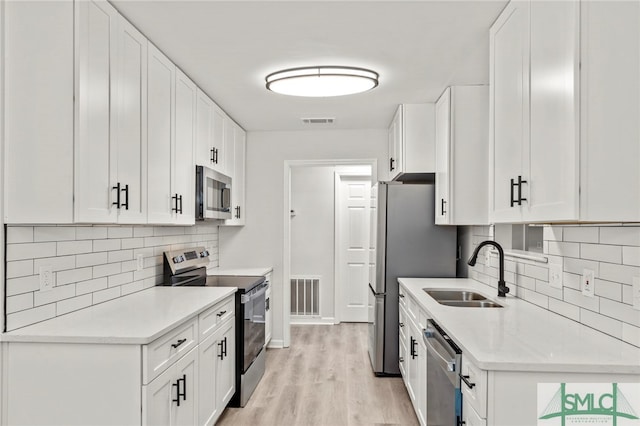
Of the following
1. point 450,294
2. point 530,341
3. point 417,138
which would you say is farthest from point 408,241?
point 530,341

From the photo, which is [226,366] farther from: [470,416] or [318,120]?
[318,120]

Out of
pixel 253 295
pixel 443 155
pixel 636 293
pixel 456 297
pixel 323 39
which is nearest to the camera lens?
pixel 636 293

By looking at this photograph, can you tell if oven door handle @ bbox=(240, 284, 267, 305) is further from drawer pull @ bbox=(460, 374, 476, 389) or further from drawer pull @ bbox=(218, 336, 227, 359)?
drawer pull @ bbox=(460, 374, 476, 389)

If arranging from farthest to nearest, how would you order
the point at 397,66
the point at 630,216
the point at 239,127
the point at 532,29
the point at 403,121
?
the point at 239,127, the point at 403,121, the point at 397,66, the point at 532,29, the point at 630,216

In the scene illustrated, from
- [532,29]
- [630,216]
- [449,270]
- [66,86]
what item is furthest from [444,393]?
[66,86]

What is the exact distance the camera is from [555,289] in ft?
7.64

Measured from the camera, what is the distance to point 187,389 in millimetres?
2350

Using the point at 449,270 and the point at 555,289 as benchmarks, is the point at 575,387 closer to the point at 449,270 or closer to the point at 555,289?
the point at 555,289

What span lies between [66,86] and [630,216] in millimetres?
2120

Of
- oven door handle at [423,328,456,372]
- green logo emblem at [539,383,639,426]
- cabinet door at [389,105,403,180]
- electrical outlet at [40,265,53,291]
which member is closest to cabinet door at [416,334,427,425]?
oven door handle at [423,328,456,372]

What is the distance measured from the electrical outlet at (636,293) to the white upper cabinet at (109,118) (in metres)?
2.16

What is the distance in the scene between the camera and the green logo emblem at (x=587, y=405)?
1.53 meters

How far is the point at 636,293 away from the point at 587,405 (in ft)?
1.50

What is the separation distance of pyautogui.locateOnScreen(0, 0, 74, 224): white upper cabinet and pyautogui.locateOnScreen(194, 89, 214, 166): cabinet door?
1536 mm
